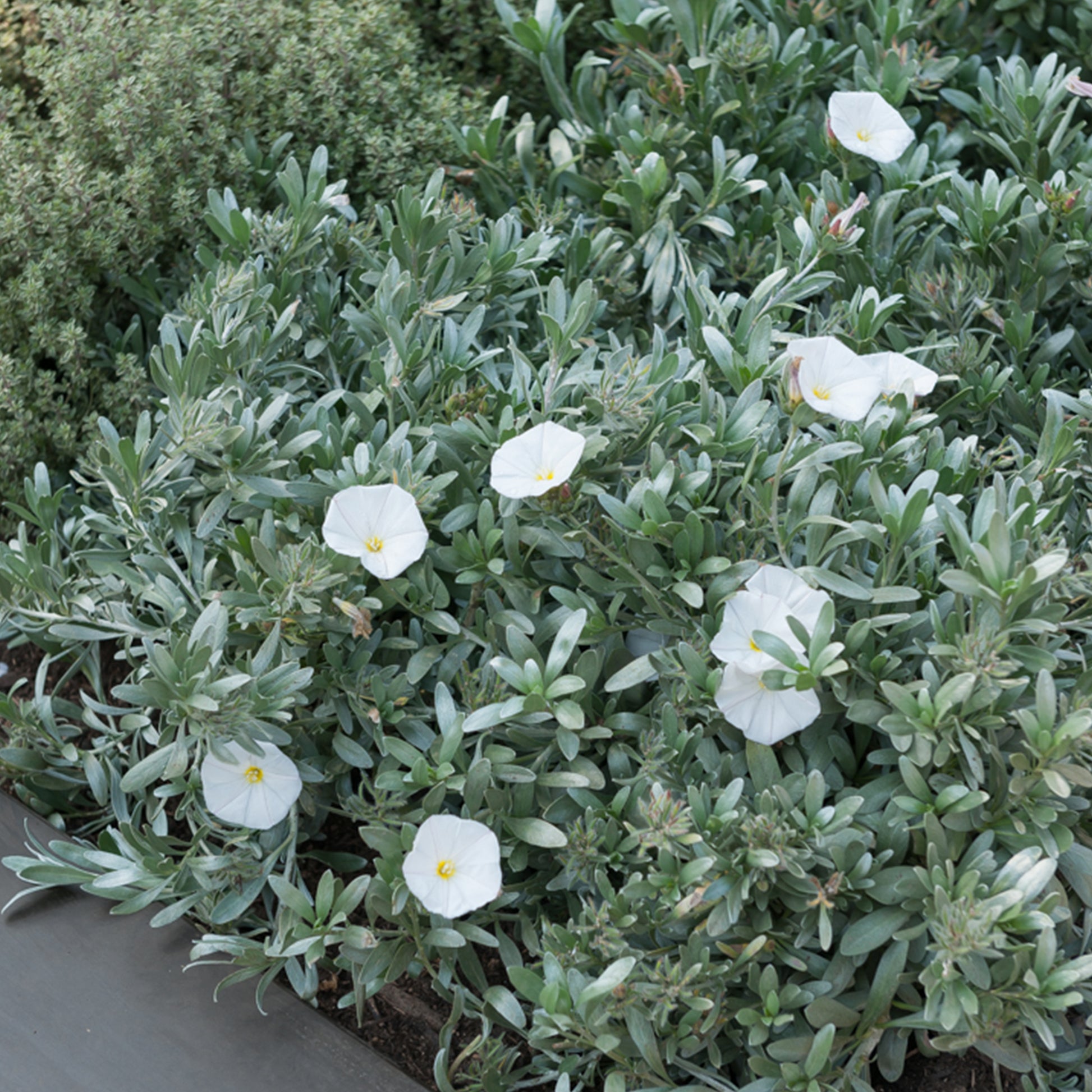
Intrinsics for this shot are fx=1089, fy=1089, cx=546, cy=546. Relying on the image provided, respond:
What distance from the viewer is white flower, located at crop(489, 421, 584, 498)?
1.36 meters

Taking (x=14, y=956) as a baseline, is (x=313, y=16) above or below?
above

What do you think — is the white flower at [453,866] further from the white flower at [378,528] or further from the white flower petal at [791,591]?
the white flower petal at [791,591]

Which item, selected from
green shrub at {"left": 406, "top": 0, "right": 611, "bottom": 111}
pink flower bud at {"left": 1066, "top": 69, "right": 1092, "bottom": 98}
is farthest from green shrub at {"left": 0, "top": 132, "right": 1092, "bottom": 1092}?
green shrub at {"left": 406, "top": 0, "right": 611, "bottom": 111}

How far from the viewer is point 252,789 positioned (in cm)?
136

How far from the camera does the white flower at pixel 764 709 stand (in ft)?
4.25

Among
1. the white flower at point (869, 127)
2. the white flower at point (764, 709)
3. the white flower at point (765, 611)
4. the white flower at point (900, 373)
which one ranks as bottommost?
the white flower at point (764, 709)

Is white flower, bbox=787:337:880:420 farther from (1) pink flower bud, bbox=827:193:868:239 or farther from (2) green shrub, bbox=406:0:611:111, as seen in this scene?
(2) green shrub, bbox=406:0:611:111

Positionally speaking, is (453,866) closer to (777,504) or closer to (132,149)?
(777,504)

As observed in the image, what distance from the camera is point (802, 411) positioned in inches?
53.0

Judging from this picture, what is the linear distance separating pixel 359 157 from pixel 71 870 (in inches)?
57.2

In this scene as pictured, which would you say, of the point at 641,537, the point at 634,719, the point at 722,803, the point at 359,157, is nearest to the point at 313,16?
the point at 359,157

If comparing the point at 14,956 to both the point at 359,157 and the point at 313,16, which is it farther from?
the point at 313,16

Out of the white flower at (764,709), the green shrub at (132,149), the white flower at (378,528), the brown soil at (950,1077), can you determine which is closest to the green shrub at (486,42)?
the green shrub at (132,149)

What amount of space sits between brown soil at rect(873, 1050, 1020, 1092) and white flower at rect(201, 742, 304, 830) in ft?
2.71
